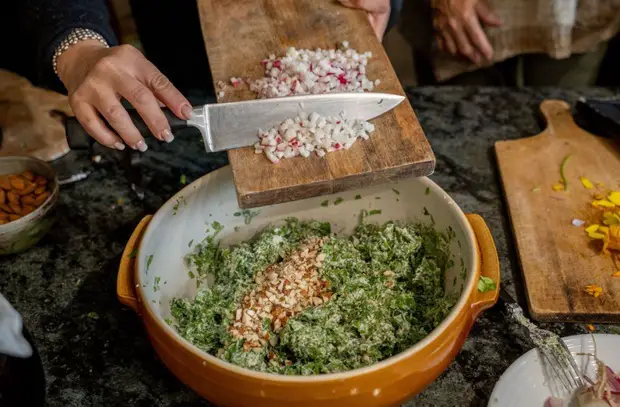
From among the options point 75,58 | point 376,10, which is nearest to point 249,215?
point 75,58

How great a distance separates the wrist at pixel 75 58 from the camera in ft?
3.76

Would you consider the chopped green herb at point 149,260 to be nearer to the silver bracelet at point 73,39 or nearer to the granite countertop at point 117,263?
the granite countertop at point 117,263

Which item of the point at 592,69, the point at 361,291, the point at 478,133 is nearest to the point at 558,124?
the point at 478,133

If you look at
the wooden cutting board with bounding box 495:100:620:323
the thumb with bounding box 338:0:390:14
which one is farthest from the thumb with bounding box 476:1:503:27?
the thumb with bounding box 338:0:390:14

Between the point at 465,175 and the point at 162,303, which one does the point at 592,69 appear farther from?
the point at 162,303

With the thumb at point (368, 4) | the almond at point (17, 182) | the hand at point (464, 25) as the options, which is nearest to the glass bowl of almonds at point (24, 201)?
the almond at point (17, 182)

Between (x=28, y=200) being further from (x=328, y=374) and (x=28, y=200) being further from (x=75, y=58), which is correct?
(x=328, y=374)

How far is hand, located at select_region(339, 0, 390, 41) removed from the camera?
135 cm

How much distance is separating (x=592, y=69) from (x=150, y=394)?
160 cm

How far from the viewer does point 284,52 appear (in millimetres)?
1261

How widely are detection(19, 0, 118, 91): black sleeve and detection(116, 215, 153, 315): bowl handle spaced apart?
427 millimetres

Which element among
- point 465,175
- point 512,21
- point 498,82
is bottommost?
point 498,82

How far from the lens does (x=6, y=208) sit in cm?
122

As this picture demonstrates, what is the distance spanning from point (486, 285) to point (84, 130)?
714mm
